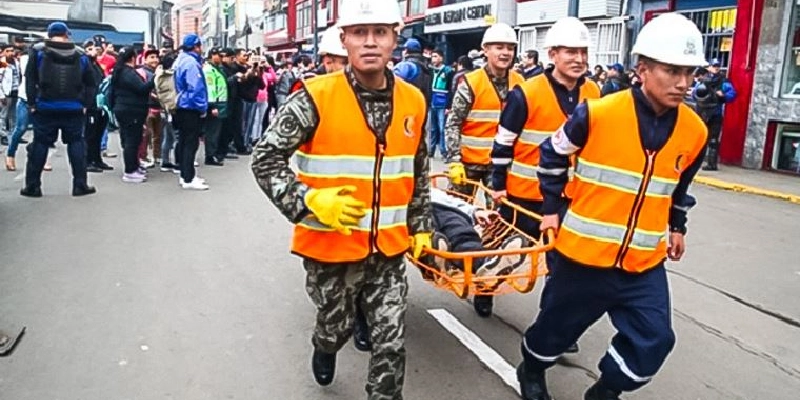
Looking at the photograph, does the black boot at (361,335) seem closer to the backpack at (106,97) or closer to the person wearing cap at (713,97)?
the backpack at (106,97)

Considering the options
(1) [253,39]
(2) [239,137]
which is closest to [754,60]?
(2) [239,137]

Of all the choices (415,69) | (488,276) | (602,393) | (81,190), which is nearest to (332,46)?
(488,276)

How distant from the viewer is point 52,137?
30.0 feet

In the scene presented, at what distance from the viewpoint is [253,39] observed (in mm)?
81562

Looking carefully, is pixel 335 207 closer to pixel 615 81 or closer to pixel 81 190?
pixel 81 190

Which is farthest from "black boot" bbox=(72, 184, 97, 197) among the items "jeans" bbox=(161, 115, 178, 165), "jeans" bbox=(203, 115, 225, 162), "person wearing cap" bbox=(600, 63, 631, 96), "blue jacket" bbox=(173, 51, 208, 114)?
"person wearing cap" bbox=(600, 63, 631, 96)

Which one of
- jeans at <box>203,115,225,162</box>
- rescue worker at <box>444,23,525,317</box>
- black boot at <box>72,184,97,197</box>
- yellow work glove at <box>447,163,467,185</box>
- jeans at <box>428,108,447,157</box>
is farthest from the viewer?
jeans at <box>428,108,447,157</box>

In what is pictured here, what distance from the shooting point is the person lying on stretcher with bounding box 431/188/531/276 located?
4.31m

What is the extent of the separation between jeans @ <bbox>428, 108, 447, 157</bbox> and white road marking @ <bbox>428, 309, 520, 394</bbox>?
9.21 meters

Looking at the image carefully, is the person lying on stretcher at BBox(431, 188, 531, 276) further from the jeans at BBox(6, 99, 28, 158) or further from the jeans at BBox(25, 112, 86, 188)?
the jeans at BBox(6, 99, 28, 158)

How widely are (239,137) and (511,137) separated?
416 inches

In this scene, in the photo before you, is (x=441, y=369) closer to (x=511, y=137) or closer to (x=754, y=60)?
(x=511, y=137)

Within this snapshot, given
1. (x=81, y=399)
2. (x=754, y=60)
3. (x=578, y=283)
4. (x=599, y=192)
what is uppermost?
(x=754, y=60)

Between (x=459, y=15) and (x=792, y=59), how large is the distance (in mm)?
14933
